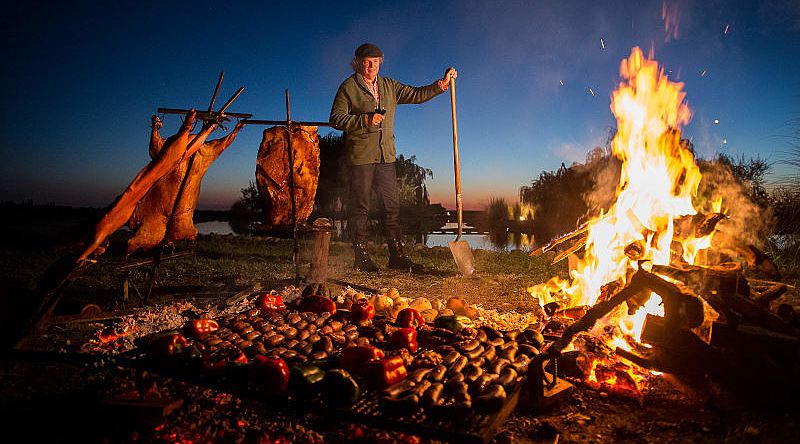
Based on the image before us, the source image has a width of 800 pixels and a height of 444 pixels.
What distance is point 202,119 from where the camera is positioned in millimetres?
5891

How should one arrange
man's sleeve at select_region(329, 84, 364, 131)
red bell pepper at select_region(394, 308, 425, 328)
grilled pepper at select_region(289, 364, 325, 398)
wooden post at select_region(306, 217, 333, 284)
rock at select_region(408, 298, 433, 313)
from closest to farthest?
grilled pepper at select_region(289, 364, 325, 398) < red bell pepper at select_region(394, 308, 425, 328) < rock at select_region(408, 298, 433, 313) < wooden post at select_region(306, 217, 333, 284) < man's sleeve at select_region(329, 84, 364, 131)

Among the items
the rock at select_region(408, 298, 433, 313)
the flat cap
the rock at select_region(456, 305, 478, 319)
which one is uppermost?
the flat cap

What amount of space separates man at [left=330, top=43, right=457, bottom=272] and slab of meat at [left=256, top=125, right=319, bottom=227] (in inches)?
44.7

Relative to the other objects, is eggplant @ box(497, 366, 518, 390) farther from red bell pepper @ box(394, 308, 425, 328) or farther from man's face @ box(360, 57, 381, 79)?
man's face @ box(360, 57, 381, 79)

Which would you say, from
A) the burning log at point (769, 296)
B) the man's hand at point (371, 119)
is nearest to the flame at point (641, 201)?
the burning log at point (769, 296)

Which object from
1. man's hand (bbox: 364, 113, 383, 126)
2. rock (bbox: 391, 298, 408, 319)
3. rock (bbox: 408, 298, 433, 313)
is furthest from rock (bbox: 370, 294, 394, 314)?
man's hand (bbox: 364, 113, 383, 126)

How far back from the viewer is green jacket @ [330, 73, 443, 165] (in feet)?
31.0

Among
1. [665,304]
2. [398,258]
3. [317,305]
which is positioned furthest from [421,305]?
[398,258]

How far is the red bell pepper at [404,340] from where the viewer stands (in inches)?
165

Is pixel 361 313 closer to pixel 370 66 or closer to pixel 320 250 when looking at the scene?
pixel 320 250

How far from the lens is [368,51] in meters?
9.36

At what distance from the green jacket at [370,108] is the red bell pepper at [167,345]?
20.2 feet

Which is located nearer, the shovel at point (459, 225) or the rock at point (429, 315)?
the rock at point (429, 315)

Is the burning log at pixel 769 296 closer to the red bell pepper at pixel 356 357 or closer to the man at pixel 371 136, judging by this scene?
the red bell pepper at pixel 356 357
